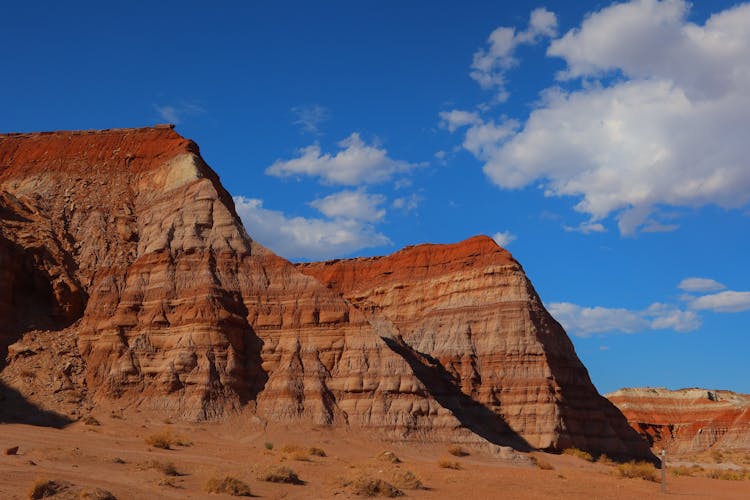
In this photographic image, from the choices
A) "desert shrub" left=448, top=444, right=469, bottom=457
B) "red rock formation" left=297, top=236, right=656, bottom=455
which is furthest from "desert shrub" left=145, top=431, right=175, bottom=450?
"red rock formation" left=297, top=236, right=656, bottom=455

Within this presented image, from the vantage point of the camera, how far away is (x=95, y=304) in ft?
143

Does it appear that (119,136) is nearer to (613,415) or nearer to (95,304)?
(95,304)

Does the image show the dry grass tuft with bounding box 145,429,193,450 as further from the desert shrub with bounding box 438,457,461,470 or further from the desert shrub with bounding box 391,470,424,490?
the desert shrub with bounding box 438,457,461,470

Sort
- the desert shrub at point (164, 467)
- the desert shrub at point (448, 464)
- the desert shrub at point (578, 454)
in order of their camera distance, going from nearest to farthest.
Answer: the desert shrub at point (164, 467) < the desert shrub at point (448, 464) < the desert shrub at point (578, 454)

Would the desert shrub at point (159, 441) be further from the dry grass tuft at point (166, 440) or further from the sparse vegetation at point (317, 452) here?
the sparse vegetation at point (317, 452)

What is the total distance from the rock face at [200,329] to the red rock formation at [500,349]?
0.15m

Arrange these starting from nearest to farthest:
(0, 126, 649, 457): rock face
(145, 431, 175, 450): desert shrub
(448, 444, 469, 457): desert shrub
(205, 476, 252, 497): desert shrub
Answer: (205, 476, 252, 497): desert shrub
(145, 431, 175, 450): desert shrub
(448, 444, 469, 457): desert shrub
(0, 126, 649, 457): rock face

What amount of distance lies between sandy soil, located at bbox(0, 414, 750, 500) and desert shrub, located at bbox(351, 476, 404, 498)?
0.99 feet

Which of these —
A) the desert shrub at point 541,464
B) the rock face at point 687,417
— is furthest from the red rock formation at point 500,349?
the rock face at point 687,417

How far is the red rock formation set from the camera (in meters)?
53.2

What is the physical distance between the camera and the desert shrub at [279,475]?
90.5 ft

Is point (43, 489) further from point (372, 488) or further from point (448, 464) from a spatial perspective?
point (448, 464)

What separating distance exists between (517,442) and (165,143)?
30.5 metres

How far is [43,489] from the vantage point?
20891mm
